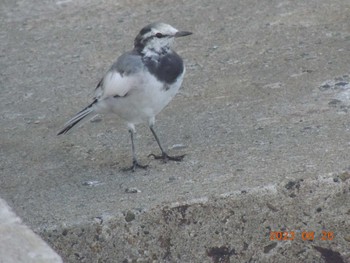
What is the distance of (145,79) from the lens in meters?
4.55

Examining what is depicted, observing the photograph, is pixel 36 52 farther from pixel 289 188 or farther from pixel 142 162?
pixel 289 188

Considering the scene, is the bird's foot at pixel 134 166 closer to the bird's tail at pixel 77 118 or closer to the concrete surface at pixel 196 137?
the concrete surface at pixel 196 137

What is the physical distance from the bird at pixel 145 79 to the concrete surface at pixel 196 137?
0.84 feet

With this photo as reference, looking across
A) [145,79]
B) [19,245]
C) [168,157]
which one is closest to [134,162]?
[168,157]

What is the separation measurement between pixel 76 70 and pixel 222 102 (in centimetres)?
119

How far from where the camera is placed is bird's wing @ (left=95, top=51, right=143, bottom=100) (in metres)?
4.56

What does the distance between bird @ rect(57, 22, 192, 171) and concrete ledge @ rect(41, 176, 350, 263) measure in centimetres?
59

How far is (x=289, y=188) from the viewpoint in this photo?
412 centimetres

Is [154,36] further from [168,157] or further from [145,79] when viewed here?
[168,157]
